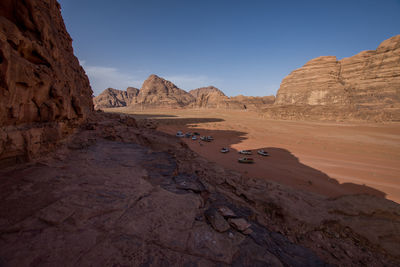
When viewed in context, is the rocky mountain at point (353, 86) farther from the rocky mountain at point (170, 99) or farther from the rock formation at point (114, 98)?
the rock formation at point (114, 98)

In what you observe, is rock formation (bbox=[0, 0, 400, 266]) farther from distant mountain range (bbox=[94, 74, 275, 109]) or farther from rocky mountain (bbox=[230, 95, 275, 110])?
rocky mountain (bbox=[230, 95, 275, 110])

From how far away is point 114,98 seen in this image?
136875 mm

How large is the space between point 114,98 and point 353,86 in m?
152

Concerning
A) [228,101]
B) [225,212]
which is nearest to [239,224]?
[225,212]

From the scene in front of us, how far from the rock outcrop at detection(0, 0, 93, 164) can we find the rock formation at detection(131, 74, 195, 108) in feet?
303

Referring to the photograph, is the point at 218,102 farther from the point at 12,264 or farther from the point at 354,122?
the point at 12,264

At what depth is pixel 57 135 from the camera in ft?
15.5

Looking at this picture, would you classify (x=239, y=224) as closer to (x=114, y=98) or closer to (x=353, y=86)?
(x=353, y=86)

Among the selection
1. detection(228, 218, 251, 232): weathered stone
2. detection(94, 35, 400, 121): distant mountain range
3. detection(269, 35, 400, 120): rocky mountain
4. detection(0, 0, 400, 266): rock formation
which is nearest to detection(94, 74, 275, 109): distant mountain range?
detection(94, 35, 400, 121): distant mountain range

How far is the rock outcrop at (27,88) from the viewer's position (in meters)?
3.34

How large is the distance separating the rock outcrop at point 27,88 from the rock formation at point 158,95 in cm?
9249

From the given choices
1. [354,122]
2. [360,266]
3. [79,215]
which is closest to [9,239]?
[79,215]

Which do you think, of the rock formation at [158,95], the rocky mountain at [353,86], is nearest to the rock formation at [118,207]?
the rocky mountain at [353,86]

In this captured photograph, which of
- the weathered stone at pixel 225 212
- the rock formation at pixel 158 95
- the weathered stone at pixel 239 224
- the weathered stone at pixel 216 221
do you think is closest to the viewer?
the weathered stone at pixel 216 221
